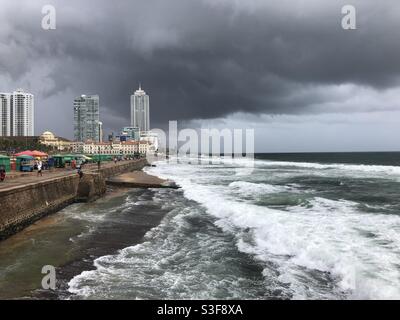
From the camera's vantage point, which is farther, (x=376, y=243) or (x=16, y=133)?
(x=16, y=133)

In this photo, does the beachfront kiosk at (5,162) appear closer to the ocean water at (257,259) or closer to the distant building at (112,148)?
the ocean water at (257,259)

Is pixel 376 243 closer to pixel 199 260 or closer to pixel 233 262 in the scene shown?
pixel 233 262

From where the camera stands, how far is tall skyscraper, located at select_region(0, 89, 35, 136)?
15462 cm

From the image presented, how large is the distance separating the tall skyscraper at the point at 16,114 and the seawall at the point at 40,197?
148354 mm

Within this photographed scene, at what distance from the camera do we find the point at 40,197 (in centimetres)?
1708

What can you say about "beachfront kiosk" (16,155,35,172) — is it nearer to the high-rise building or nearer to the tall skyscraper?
the tall skyscraper

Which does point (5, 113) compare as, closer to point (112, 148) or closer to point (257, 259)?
point (112, 148)

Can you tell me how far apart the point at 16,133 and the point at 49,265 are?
165742 mm

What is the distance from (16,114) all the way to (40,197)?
159161 mm

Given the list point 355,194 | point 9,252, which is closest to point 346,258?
point 9,252

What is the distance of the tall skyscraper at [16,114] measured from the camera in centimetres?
15462

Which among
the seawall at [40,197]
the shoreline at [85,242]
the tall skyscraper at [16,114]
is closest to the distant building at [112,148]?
the tall skyscraper at [16,114]

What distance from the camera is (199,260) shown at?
33.5 ft

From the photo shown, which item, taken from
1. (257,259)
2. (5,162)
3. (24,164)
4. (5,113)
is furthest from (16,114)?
(257,259)
